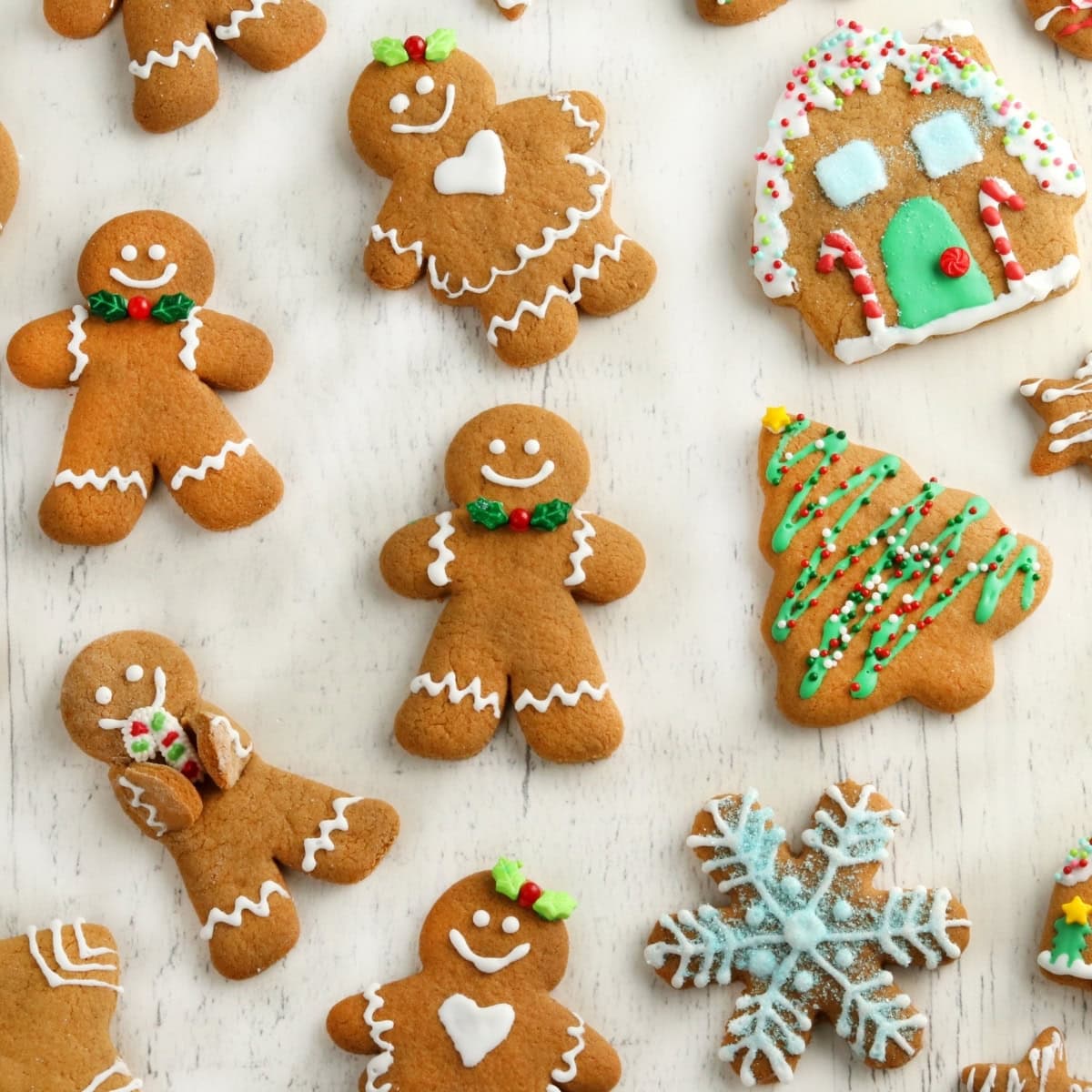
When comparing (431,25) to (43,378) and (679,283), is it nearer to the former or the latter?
(679,283)

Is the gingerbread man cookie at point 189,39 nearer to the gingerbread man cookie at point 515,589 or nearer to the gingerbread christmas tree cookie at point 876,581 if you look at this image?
the gingerbread man cookie at point 515,589

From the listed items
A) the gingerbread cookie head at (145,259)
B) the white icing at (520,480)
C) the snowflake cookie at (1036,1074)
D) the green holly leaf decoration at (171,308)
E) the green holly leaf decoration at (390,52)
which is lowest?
the snowflake cookie at (1036,1074)

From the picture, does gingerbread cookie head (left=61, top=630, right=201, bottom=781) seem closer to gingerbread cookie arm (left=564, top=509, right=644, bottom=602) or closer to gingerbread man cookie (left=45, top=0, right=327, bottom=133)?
gingerbread cookie arm (left=564, top=509, right=644, bottom=602)

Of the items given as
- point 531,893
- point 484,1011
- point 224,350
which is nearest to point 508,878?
point 531,893

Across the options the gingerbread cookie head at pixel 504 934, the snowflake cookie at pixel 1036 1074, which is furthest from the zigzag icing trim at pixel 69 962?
the snowflake cookie at pixel 1036 1074

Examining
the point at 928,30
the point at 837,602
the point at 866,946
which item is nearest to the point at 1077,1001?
the point at 866,946

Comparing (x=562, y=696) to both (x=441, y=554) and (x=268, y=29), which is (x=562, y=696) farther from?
(x=268, y=29)
